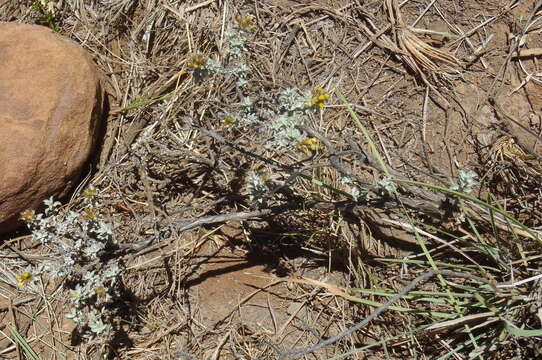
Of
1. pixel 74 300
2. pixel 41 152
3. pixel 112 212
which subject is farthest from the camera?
pixel 112 212

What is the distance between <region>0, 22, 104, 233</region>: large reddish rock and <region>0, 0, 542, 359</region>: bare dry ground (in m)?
0.23

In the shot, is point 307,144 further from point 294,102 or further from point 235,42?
point 235,42

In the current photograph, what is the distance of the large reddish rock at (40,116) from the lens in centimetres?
271

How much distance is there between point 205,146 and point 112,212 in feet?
1.98

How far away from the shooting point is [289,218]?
113 inches

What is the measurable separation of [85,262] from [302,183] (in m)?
1.10

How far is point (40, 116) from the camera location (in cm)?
273

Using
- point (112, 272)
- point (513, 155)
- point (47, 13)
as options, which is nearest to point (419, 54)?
point (513, 155)

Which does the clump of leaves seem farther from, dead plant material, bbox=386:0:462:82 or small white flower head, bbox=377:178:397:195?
small white flower head, bbox=377:178:397:195

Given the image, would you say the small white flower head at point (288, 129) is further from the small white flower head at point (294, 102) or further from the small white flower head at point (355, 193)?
the small white flower head at point (355, 193)

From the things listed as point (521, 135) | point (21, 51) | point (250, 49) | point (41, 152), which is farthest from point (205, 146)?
point (521, 135)

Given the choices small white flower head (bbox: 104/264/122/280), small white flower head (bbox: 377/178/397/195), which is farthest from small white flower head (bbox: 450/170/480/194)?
small white flower head (bbox: 104/264/122/280)

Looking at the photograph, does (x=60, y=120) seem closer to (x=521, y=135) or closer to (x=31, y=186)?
(x=31, y=186)

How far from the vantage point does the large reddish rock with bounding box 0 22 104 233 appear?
2.71 m
